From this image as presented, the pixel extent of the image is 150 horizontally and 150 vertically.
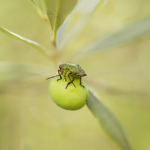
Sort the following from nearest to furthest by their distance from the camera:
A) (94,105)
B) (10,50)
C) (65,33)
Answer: (94,105)
(65,33)
(10,50)

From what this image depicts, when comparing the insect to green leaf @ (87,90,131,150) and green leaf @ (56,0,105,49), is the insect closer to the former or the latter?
green leaf @ (87,90,131,150)

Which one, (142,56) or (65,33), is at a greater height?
(65,33)

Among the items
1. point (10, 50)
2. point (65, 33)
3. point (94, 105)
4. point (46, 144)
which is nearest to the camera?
point (94, 105)

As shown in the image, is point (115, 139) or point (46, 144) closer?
point (115, 139)

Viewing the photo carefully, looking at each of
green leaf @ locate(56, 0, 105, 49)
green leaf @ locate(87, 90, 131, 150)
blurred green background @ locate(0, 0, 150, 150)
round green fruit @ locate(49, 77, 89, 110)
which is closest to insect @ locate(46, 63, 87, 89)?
round green fruit @ locate(49, 77, 89, 110)

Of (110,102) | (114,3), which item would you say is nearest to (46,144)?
(110,102)

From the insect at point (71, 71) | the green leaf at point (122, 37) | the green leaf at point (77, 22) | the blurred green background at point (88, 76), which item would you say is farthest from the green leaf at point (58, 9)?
the blurred green background at point (88, 76)

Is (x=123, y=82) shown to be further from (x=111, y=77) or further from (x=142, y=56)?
(x=142, y=56)

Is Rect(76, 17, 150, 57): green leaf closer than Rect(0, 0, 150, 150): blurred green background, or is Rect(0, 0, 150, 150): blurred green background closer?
Rect(76, 17, 150, 57): green leaf
